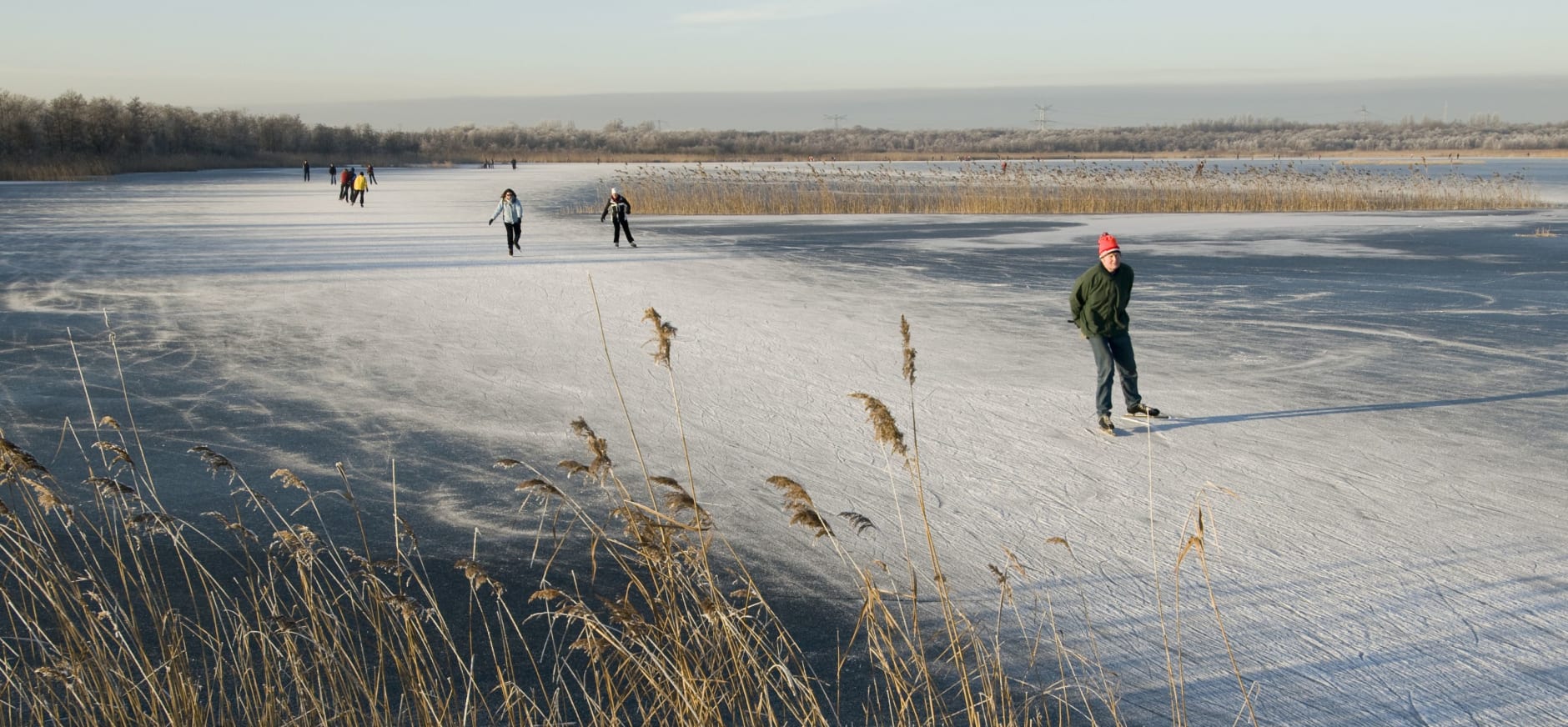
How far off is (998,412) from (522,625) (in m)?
4.74

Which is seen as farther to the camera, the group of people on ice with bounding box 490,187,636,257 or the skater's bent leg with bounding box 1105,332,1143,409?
the group of people on ice with bounding box 490,187,636,257

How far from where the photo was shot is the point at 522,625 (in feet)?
16.1

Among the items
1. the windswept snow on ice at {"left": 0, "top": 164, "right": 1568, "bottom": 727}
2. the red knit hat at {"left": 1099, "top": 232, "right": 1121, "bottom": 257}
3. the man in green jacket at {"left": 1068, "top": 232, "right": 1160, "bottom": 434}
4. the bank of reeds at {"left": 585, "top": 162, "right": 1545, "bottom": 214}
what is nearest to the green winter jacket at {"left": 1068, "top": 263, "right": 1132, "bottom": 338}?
A: the man in green jacket at {"left": 1068, "top": 232, "right": 1160, "bottom": 434}

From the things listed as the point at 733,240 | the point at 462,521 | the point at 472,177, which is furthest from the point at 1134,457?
the point at 472,177

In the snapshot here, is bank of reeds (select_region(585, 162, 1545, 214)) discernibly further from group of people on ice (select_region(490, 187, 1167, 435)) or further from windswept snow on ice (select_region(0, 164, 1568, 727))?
group of people on ice (select_region(490, 187, 1167, 435))

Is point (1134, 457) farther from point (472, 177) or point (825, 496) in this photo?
point (472, 177)

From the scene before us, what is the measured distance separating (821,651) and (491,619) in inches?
55.9

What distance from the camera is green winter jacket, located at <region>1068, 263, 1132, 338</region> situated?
26.7ft

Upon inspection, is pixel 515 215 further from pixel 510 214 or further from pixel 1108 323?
pixel 1108 323

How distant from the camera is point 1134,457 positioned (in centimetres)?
757

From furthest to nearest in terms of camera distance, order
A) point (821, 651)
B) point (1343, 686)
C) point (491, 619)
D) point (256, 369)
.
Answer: point (256, 369)
point (491, 619)
point (821, 651)
point (1343, 686)

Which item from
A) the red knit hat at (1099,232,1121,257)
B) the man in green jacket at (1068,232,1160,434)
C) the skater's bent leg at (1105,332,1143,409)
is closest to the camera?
the red knit hat at (1099,232,1121,257)

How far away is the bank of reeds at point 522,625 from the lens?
10.5 ft

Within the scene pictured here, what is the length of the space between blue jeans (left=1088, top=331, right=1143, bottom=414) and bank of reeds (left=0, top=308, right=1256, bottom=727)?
1965 mm
